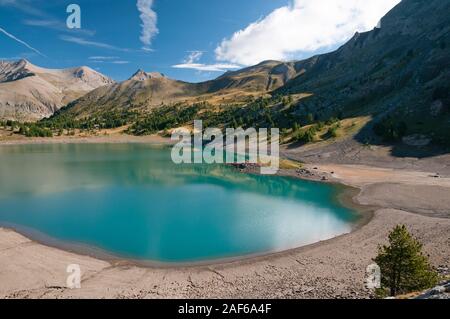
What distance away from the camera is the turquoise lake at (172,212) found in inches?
1626

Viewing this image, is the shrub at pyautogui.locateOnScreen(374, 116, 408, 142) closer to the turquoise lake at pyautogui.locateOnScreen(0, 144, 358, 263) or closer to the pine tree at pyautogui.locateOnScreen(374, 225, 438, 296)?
the turquoise lake at pyautogui.locateOnScreen(0, 144, 358, 263)

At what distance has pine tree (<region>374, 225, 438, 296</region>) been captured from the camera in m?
24.2

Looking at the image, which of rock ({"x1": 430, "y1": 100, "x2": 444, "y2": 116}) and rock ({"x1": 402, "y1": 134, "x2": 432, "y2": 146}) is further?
rock ({"x1": 430, "y1": 100, "x2": 444, "y2": 116})

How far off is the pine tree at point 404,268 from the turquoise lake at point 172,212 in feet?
50.7

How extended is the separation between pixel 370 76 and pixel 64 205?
154332 mm

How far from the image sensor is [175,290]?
29.0 m

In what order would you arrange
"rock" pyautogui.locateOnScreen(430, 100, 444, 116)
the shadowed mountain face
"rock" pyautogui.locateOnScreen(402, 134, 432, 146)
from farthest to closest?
1. the shadowed mountain face
2. "rock" pyautogui.locateOnScreen(430, 100, 444, 116)
3. "rock" pyautogui.locateOnScreen(402, 134, 432, 146)

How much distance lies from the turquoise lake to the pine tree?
15.5 meters

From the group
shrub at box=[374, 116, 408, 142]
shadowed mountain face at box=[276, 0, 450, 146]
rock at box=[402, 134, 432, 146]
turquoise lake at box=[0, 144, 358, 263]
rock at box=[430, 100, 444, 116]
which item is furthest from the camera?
shadowed mountain face at box=[276, 0, 450, 146]

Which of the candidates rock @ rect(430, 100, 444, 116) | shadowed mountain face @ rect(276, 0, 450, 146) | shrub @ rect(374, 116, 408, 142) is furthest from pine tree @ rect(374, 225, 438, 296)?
rock @ rect(430, 100, 444, 116)

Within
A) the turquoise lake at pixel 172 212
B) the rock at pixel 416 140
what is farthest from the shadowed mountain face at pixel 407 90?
the turquoise lake at pixel 172 212

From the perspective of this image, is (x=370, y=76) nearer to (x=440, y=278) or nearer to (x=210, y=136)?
(x=210, y=136)
